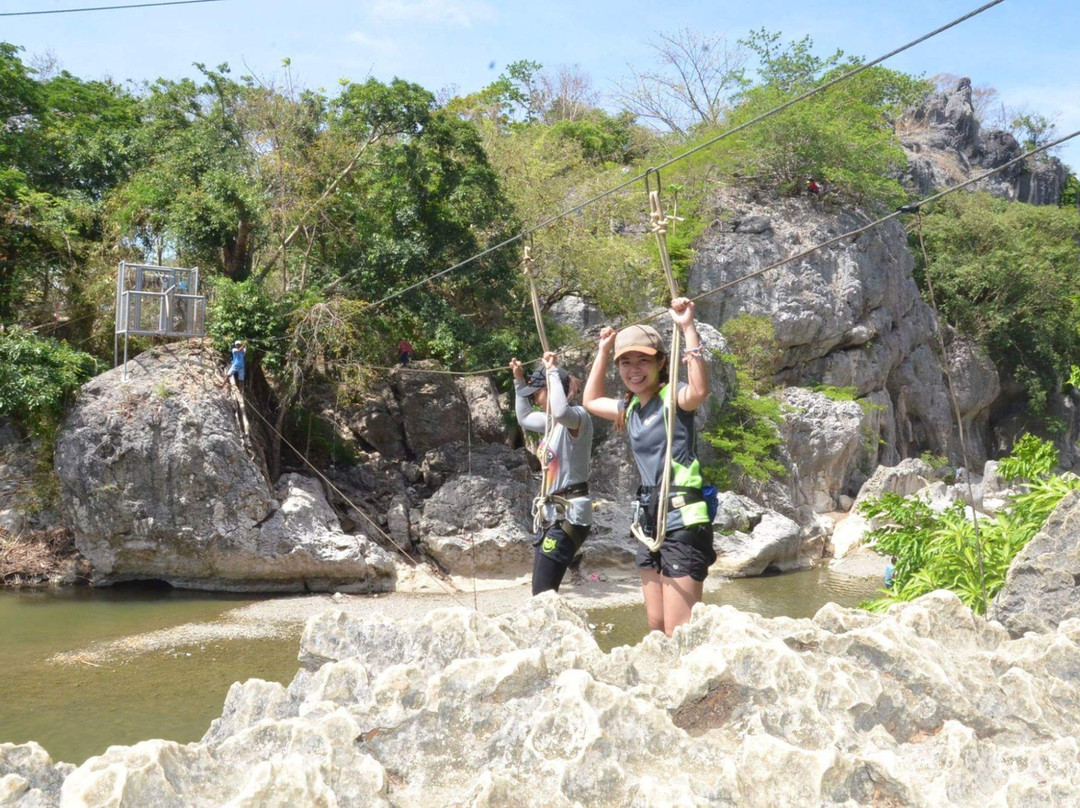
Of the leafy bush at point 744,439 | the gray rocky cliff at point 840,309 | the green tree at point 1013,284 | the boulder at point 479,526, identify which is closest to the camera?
the boulder at point 479,526

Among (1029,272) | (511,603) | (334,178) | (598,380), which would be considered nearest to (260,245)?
(334,178)

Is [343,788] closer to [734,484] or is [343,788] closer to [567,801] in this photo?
[567,801]

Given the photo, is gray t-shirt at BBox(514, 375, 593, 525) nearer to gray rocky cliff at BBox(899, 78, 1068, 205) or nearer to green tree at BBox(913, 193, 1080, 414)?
green tree at BBox(913, 193, 1080, 414)

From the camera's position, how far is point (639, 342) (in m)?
3.67

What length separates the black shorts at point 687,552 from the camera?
3.44 metres

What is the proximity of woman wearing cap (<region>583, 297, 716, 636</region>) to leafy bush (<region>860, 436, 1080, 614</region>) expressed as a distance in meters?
1.78

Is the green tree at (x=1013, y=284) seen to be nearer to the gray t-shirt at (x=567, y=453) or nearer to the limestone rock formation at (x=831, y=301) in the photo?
the limestone rock formation at (x=831, y=301)

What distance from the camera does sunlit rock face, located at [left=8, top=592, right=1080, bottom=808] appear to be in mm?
2160

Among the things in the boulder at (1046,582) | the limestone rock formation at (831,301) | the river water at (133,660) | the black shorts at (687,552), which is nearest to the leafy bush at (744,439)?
the river water at (133,660)

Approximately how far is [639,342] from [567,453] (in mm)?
1010

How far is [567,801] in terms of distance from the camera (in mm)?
2139

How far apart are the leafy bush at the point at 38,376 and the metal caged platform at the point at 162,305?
0.57 metres

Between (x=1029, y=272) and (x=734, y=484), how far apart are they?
13.0m

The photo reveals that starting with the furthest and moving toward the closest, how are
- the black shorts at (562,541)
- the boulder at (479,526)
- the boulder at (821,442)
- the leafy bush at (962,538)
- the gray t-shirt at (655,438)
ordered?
1. the boulder at (821,442)
2. the boulder at (479,526)
3. the leafy bush at (962,538)
4. the black shorts at (562,541)
5. the gray t-shirt at (655,438)
